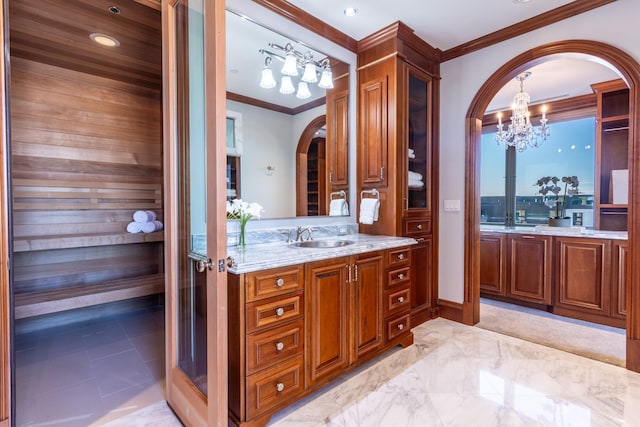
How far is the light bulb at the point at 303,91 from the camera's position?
265cm

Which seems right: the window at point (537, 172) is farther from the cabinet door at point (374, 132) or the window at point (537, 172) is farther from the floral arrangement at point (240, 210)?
the floral arrangement at point (240, 210)

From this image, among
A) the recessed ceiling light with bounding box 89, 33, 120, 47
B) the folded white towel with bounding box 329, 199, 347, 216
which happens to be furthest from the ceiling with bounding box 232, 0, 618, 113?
the recessed ceiling light with bounding box 89, 33, 120, 47

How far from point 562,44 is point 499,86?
1.70 feet

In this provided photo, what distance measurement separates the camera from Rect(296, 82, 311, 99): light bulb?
104 inches

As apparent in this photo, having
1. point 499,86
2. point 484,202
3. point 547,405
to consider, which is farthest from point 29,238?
point 484,202

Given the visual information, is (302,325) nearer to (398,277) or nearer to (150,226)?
(398,277)

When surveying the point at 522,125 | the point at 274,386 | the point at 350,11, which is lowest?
the point at 274,386

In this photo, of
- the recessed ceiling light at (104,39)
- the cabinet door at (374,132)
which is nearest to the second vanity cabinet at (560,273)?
the cabinet door at (374,132)

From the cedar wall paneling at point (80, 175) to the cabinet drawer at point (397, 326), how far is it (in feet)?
8.74

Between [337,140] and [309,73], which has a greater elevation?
[309,73]

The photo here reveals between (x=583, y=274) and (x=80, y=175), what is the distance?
17.2 feet

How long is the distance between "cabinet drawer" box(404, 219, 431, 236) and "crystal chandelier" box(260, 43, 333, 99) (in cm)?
→ 146

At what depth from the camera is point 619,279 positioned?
2922 mm

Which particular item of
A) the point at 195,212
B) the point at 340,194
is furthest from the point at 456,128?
the point at 195,212
